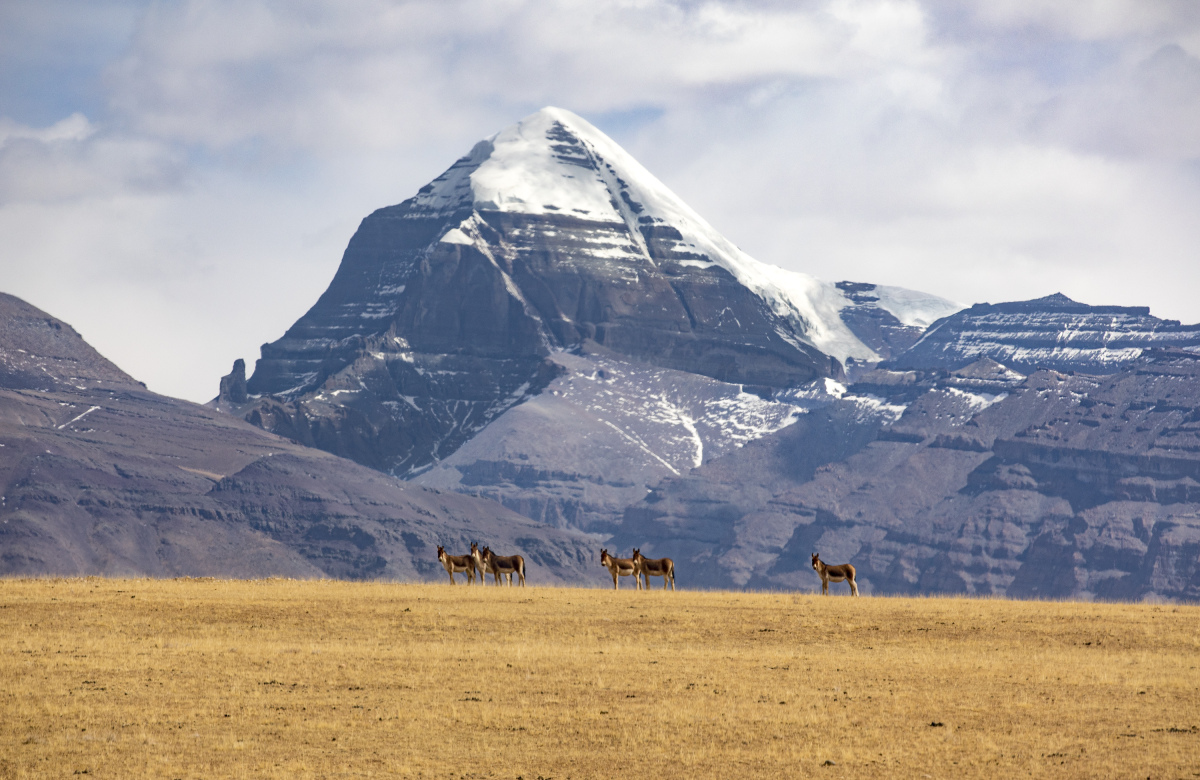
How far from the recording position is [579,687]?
161 ft

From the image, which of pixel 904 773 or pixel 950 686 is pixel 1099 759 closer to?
pixel 904 773

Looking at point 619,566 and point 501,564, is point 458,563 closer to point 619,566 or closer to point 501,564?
point 501,564

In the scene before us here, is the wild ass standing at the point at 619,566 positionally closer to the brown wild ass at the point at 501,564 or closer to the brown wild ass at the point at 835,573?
the brown wild ass at the point at 501,564

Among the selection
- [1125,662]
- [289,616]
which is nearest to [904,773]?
[1125,662]

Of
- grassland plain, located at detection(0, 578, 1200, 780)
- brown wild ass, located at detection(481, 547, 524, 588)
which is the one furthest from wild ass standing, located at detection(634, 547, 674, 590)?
grassland plain, located at detection(0, 578, 1200, 780)

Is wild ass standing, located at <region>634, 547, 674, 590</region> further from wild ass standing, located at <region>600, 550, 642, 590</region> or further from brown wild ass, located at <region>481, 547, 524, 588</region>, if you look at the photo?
brown wild ass, located at <region>481, 547, 524, 588</region>

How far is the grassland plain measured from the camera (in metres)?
40.5

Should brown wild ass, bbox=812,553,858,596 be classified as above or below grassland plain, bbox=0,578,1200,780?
above

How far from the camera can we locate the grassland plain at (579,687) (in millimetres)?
40531

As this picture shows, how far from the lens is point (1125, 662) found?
5450 cm

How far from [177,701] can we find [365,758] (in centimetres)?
817

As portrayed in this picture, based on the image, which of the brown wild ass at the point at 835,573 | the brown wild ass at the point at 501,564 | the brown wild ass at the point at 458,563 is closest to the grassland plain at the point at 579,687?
the brown wild ass at the point at 835,573

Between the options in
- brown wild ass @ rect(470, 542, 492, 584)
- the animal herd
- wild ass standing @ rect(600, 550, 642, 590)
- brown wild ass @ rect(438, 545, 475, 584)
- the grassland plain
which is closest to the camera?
the grassland plain

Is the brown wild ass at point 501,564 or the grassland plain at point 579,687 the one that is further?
the brown wild ass at point 501,564
